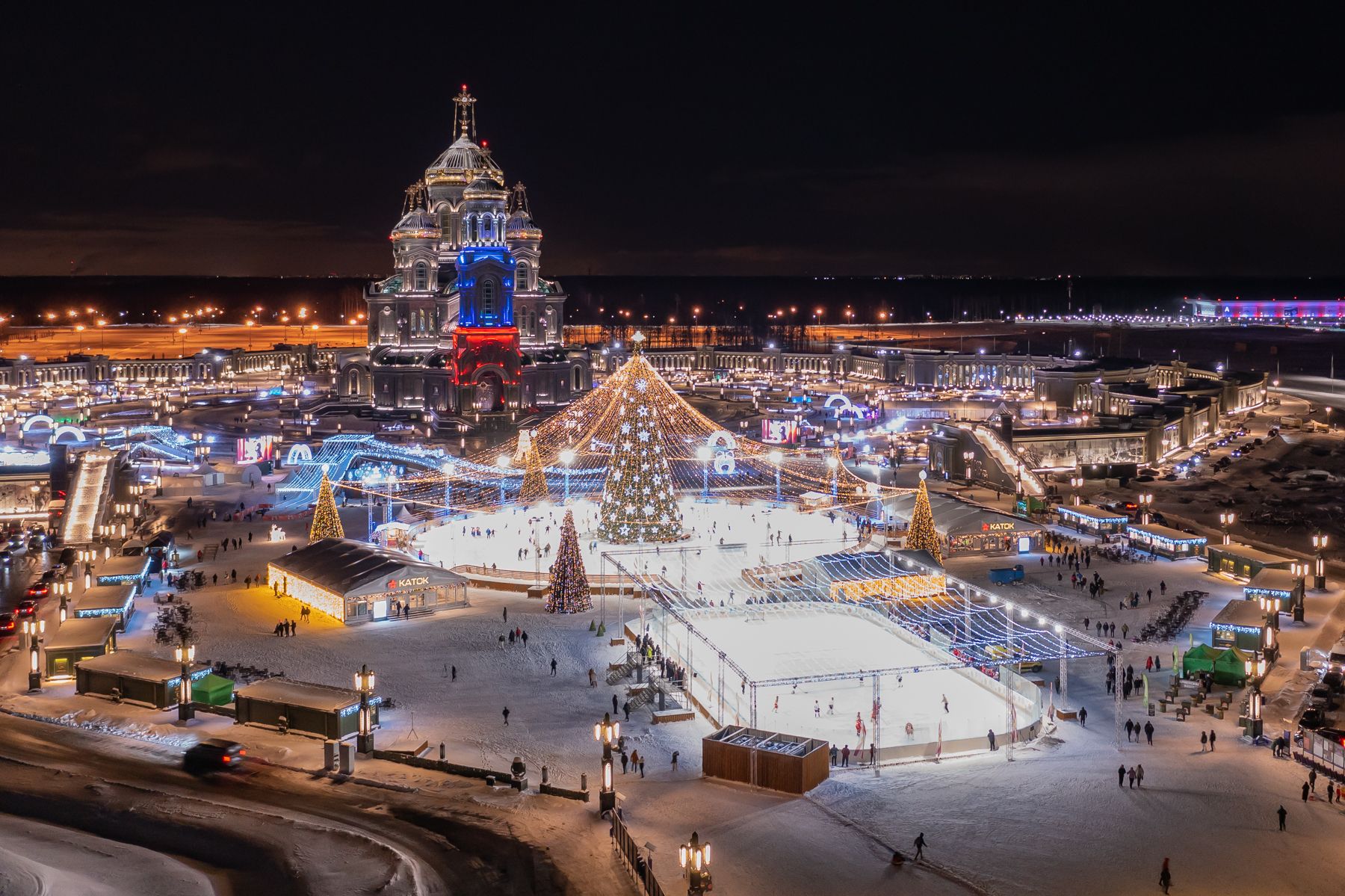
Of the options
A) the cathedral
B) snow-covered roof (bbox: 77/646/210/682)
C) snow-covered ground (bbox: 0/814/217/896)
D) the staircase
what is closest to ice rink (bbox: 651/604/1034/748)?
snow-covered roof (bbox: 77/646/210/682)

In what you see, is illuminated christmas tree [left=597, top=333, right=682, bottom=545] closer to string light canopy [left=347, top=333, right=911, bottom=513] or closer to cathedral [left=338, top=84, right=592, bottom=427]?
string light canopy [left=347, top=333, right=911, bottom=513]

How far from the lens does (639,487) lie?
36969mm

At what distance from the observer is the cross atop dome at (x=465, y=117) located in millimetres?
77000

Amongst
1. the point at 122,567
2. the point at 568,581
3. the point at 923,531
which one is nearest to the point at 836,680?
the point at 568,581

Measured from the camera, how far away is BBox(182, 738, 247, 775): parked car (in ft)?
69.6

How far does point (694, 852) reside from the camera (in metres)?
17.0

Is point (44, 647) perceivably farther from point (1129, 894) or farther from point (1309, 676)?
point (1309, 676)

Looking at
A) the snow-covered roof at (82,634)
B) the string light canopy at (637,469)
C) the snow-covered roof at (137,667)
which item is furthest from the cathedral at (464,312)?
the snow-covered roof at (137,667)

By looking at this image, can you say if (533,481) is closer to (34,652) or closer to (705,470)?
(705,470)

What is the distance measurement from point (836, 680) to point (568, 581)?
8416 millimetres

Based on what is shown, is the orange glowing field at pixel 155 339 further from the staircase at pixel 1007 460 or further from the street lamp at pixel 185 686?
the street lamp at pixel 185 686

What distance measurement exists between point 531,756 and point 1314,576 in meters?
22.4

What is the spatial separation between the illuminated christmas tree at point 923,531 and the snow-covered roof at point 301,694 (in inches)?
674

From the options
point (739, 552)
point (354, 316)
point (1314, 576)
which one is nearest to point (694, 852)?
point (739, 552)
